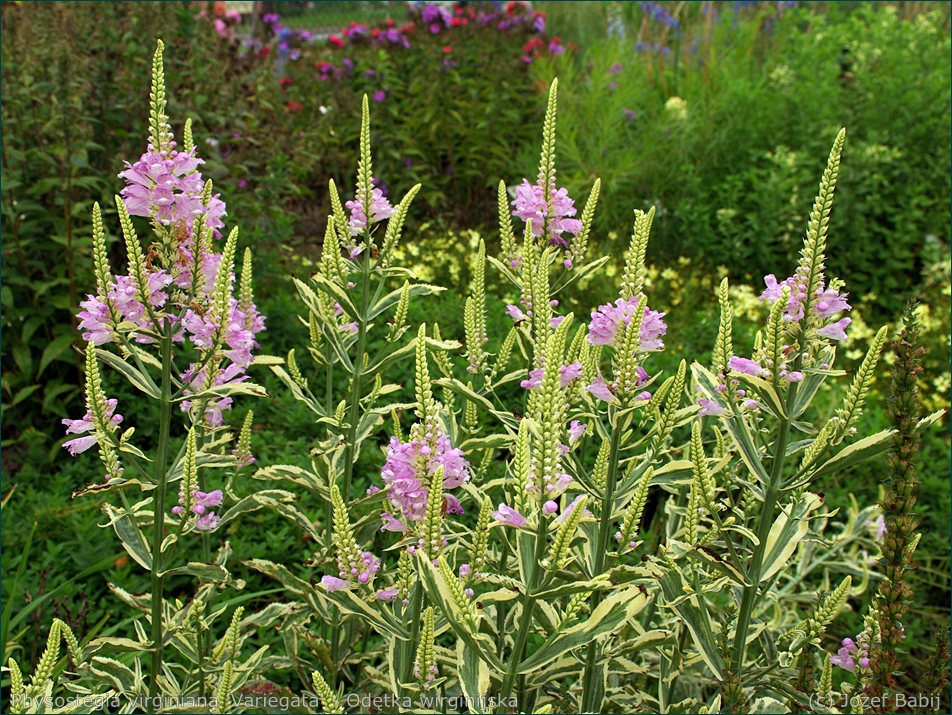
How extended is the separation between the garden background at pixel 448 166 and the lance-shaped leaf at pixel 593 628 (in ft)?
4.86

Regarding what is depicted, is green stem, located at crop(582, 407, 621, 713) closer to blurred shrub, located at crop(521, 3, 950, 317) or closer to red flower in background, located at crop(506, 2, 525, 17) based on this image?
blurred shrub, located at crop(521, 3, 950, 317)

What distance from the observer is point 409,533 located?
71.9 inches

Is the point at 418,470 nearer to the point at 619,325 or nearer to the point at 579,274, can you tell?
the point at 619,325

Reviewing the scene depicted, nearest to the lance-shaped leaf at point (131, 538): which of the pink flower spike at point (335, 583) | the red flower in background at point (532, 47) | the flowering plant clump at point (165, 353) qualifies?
the flowering plant clump at point (165, 353)

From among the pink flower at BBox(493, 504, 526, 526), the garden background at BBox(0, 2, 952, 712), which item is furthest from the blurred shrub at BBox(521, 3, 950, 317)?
the pink flower at BBox(493, 504, 526, 526)

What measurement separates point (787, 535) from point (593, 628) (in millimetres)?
626

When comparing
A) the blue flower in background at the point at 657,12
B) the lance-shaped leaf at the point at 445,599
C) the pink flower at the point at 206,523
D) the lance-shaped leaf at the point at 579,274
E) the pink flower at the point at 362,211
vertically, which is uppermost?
the blue flower in background at the point at 657,12

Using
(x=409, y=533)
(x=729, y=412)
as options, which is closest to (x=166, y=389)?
(x=409, y=533)

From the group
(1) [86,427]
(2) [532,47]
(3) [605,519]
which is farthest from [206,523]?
(2) [532,47]

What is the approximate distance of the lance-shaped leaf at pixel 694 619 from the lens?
1979mm

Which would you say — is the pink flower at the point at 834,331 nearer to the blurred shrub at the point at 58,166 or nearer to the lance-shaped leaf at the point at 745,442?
the lance-shaped leaf at the point at 745,442

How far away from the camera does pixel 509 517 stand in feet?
5.01

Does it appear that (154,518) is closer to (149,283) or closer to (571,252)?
(149,283)

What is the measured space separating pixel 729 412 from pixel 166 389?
1.29 m
